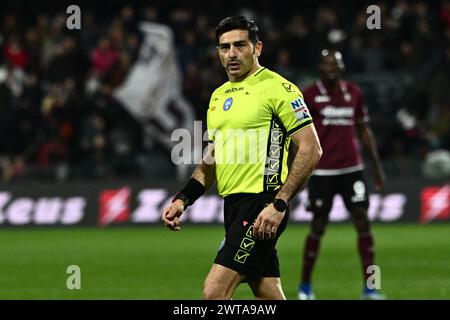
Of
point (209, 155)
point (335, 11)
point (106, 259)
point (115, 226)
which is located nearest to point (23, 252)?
point (106, 259)

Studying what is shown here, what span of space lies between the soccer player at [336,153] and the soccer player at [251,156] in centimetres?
401

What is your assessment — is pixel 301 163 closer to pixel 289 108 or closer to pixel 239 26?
pixel 289 108

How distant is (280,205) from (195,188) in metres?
0.86

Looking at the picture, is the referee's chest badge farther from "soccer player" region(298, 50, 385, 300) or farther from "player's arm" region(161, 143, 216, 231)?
"soccer player" region(298, 50, 385, 300)

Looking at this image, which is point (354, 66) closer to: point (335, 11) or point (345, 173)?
point (335, 11)

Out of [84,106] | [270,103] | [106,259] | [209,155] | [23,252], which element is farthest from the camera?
[84,106]

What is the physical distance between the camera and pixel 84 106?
20.9 meters

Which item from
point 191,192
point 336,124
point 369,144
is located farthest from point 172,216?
point 369,144

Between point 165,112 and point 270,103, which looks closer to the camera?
point 270,103

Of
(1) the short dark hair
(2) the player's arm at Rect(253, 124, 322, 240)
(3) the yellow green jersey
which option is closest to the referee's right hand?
(3) the yellow green jersey

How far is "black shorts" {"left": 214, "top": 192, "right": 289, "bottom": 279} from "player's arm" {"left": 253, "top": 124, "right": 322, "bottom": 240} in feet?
0.47

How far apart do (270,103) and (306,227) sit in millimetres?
12236

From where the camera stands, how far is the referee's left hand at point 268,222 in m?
6.45

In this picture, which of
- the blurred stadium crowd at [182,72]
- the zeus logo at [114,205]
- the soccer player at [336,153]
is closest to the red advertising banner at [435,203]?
the blurred stadium crowd at [182,72]
